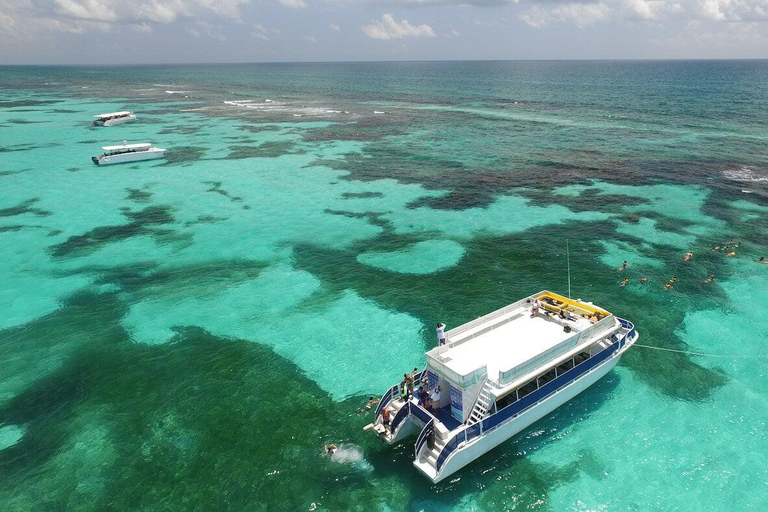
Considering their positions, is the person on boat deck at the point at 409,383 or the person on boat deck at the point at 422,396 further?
the person on boat deck at the point at 409,383

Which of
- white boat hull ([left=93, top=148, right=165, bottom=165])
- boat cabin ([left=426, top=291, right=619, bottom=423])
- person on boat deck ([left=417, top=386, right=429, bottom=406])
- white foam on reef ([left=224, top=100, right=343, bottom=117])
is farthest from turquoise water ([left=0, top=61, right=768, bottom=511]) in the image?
white foam on reef ([left=224, top=100, right=343, bottom=117])

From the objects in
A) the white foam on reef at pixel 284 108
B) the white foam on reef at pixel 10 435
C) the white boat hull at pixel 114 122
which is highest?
the white foam on reef at pixel 284 108

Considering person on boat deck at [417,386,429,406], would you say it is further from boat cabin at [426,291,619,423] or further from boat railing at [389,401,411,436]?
boat railing at [389,401,411,436]

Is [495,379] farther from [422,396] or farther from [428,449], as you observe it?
[428,449]

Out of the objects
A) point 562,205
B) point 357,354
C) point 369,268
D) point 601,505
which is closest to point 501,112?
point 562,205

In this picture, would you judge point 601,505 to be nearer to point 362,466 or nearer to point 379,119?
point 362,466

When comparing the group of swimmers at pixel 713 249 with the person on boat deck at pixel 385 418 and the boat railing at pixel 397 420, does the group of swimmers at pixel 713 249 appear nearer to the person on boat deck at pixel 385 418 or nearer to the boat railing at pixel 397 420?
the boat railing at pixel 397 420

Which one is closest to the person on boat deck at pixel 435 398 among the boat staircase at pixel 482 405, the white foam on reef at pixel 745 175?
the boat staircase at pixel 482 405
